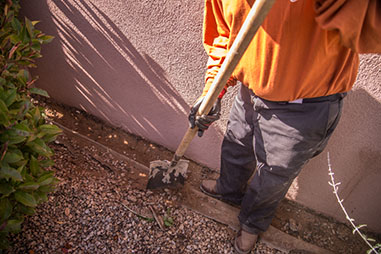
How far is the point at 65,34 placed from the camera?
9.23 feet

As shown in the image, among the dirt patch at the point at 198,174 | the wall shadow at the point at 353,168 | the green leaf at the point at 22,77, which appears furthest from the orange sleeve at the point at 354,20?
the dirt patch at the point at 198,174

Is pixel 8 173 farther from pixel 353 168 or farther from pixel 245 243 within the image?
pixel 353 168

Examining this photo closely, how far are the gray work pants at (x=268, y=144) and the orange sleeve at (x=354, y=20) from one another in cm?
49

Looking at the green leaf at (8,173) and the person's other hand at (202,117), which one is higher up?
the green leaf at (8,173)

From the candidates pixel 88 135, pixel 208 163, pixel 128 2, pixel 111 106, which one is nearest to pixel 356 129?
pixel 208 163

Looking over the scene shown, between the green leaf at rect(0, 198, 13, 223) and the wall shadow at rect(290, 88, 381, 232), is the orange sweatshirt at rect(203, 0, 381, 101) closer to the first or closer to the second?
the wall shadow at rect(290, 88, 381, 232)

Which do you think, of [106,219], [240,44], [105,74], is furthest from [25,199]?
[105,74]

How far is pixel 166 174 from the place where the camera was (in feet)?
8.64

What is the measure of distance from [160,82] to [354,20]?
1799 millimetres

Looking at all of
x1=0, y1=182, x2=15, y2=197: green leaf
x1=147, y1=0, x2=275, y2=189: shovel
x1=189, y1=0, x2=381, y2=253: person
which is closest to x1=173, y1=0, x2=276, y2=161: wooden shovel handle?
x1=147, y1=0, x2=275, y2=189: shovel

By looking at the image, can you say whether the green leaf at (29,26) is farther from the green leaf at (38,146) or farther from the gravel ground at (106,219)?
the gravel ground at (106,219)

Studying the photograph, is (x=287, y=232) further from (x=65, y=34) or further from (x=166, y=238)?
(x=65, y=34)

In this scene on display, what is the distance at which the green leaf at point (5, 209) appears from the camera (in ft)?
5.17

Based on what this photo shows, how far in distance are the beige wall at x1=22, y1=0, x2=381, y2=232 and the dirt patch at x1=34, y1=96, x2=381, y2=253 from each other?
0.09 metres
